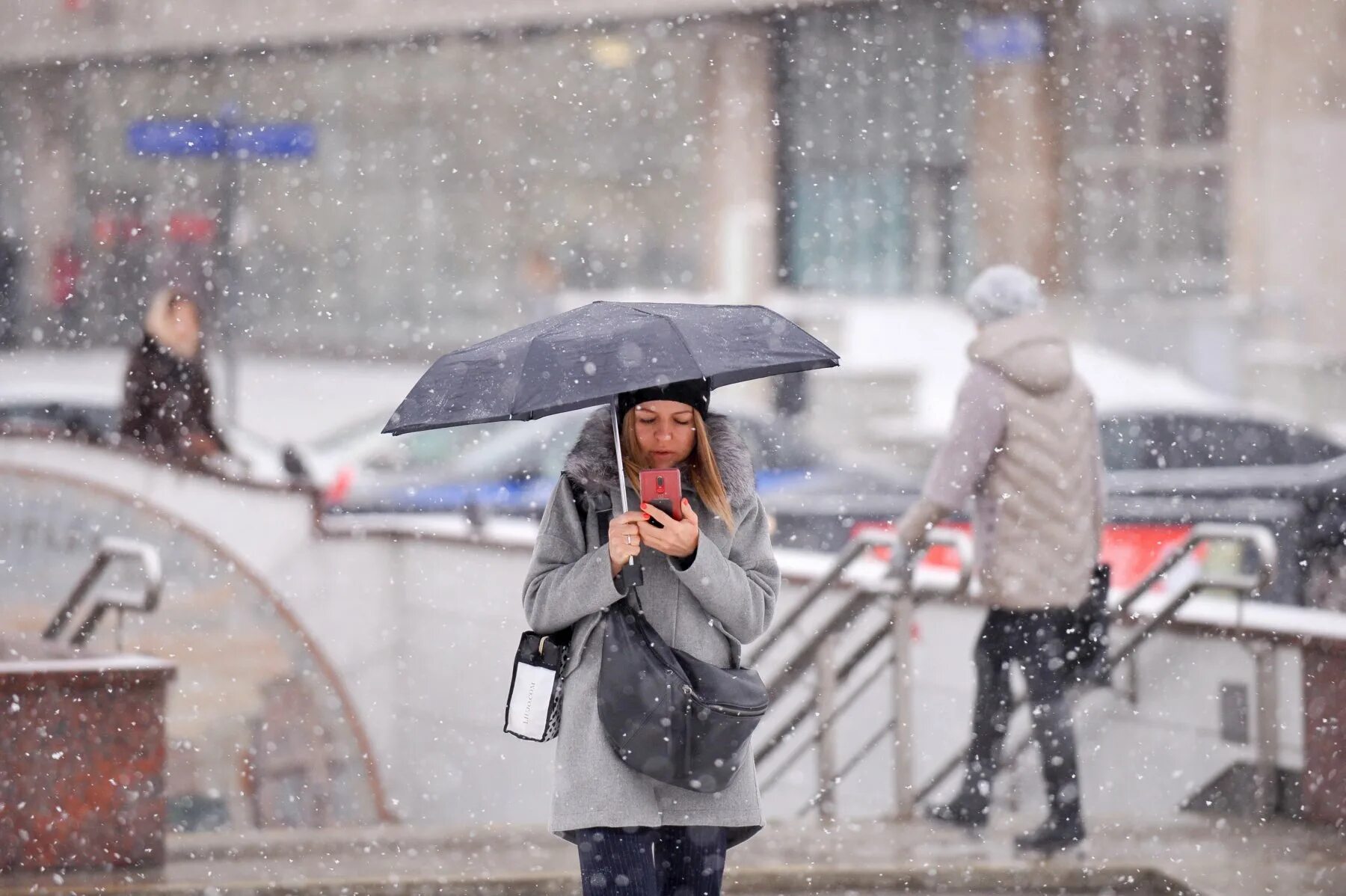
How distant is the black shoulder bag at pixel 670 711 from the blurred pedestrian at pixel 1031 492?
2.27 m

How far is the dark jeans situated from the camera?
307 centimetres

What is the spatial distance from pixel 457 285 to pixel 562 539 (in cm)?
1977

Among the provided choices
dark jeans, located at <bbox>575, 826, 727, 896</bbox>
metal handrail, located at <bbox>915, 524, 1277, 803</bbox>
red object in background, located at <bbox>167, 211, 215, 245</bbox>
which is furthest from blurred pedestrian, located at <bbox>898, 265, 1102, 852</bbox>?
red object in background, located at <bbox>167, 211, 215, 245</bbox>

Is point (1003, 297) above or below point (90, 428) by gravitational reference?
above

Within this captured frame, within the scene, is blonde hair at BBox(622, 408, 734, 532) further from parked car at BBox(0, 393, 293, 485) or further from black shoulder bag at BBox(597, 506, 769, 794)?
parked car at BBox(0, 393, 293, 485)

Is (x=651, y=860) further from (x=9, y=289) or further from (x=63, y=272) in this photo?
(x=9, y=289)

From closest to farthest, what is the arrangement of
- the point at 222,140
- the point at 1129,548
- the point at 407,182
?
the point at 1129,548 < the point at 222,140 < the point at 407,182

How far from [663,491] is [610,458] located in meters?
0.21

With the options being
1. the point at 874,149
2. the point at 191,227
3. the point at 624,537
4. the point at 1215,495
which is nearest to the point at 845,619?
the point at 624,537

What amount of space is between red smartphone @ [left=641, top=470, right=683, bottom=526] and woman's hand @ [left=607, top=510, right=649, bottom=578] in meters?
0.03

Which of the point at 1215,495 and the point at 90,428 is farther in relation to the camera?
the point at 1215,495

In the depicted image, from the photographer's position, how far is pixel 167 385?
954cm

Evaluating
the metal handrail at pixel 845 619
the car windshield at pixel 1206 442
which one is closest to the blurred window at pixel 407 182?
the car windshield at pixel 1206 442

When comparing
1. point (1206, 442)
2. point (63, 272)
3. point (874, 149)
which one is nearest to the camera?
point (1206, 442)
